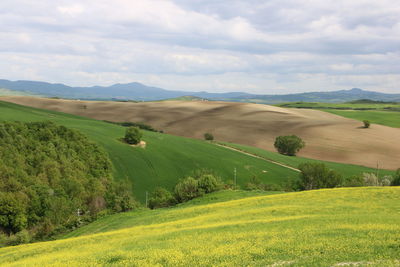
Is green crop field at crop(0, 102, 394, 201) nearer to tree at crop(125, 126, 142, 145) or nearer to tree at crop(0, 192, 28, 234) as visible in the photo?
tree at crop(125, 126, 142, 145)

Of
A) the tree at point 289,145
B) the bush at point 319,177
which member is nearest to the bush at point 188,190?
the bush at point 319,177

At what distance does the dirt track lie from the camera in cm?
11306

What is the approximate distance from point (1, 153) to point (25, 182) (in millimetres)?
9503

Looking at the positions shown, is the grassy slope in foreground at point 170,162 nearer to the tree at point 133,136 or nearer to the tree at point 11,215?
the tree at point 133,136

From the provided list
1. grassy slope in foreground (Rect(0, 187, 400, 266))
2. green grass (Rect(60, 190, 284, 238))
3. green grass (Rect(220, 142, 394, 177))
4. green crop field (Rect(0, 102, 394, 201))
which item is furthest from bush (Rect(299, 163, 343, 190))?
grassy slope in foreground (Rect(0, 187, 400, 266))

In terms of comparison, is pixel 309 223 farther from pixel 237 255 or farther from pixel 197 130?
pixel 197 130

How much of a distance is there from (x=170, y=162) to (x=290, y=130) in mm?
71341

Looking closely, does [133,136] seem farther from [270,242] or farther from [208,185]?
[270,242]

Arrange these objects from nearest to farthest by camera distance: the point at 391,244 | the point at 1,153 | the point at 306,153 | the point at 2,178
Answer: the point at 391,244
the point at 2,178
the point at 1,153
the point at 306,153

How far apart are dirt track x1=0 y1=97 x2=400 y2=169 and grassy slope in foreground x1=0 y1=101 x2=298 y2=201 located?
30455 millimetres

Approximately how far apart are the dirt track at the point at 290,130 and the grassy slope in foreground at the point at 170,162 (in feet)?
99.9

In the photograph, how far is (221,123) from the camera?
166125mm

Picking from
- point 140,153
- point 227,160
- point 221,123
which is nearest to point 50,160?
point 140,153

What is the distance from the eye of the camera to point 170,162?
3585 inches
